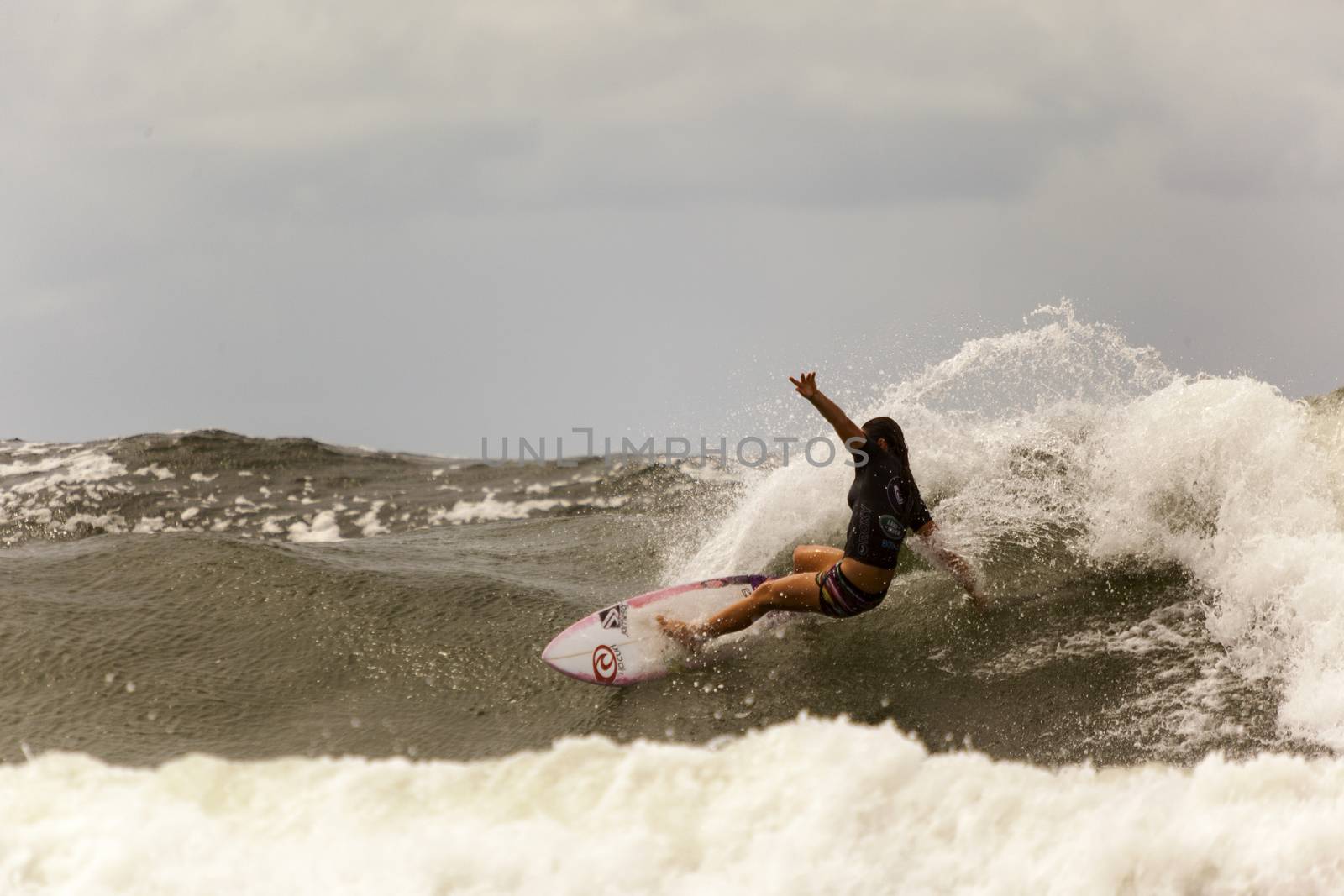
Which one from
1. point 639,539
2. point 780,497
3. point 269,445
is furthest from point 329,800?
point 269,445

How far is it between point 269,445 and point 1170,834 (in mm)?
17055

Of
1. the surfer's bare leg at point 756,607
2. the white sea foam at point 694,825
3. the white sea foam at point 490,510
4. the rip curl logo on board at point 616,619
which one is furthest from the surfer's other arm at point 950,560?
the white sea foam at point 490,510

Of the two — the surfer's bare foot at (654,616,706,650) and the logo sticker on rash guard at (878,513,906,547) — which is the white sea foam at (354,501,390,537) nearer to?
the surfer's bare foot at (654,616,706,650)

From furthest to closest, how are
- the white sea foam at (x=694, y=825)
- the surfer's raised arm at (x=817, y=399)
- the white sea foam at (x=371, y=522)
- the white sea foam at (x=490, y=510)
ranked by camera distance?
the white sea foam at (x=490, y=510)
the white sea foam at (x=371, y=522)
the surfer's raised arm at (x=817, y=399)
the white sea foam at (x=694, y=825)

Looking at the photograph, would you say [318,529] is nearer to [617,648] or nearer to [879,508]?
[617,648]

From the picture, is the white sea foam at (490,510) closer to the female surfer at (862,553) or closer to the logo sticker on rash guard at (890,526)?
the female surfer at (862,553)

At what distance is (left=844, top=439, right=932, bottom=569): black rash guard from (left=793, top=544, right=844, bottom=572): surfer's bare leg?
38 centimetres

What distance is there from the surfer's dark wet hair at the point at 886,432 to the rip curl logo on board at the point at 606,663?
2125mm

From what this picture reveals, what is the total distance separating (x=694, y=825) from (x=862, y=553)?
212 cm

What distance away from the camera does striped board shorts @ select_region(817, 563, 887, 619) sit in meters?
6.89

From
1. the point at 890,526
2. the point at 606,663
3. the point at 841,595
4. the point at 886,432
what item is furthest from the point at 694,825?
the point at 886,432

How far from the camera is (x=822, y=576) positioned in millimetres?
6957

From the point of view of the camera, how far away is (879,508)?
6871mm

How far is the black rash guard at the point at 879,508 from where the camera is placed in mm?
6859
